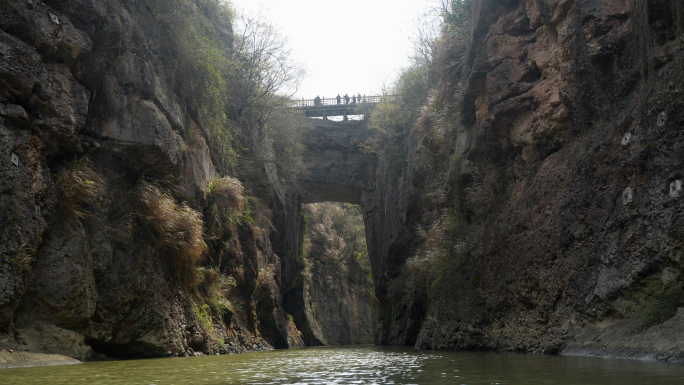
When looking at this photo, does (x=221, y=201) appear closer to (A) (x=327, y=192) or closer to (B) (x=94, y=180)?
(B) (x=94, y=180)

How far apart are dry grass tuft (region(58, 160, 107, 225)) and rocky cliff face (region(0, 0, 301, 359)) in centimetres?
3

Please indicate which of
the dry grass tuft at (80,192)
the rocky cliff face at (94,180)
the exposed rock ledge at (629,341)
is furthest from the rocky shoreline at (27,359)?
the exposed rock ledge at (629,341)

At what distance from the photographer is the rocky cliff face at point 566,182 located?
21.6ft

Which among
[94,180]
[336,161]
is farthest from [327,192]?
[94,180]

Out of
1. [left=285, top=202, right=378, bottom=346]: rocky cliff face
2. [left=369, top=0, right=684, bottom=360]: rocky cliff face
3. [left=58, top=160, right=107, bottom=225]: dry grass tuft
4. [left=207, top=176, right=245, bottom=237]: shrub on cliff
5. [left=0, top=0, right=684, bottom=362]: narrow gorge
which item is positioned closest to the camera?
[left=369, top=0, right=684, bottom=360]: rocky cliff face

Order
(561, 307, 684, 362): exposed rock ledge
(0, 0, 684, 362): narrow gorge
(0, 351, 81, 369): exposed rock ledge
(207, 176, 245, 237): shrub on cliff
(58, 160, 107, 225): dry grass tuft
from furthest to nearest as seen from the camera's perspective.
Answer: (207, 176, 245, 237): shrub on cliff, (58, 160, 107, 225): dry grass tuft, (0, 0, 684, 362): narrow gorge, (0, 351, 81, 369): exposed rock ledge, (561, 307, 684, 362): exposed rock ledge

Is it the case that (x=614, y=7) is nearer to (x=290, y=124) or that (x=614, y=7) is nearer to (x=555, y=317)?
(x=555, y=317)

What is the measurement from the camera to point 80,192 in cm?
816

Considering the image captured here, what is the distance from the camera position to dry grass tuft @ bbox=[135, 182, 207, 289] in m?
9.80

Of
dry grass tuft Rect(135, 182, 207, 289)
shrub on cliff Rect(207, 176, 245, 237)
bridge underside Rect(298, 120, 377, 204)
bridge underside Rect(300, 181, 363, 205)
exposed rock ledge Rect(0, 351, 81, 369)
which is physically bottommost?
exposed rock ledge Rect(0, 351, 81, 369)

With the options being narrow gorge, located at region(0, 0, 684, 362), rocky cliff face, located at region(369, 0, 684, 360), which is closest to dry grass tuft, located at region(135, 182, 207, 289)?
narrow gorge, located at region(0, 0, 684, 362)

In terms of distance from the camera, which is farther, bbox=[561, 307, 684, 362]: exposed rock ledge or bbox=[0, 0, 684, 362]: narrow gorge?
bbox=[0, 0, 684, 362]: narrow gorge

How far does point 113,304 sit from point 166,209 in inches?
80.2

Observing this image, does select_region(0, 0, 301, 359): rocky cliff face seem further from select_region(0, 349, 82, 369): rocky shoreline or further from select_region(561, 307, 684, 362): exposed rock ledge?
select_region(561, 307, 684, 362): exposed rock ledge
